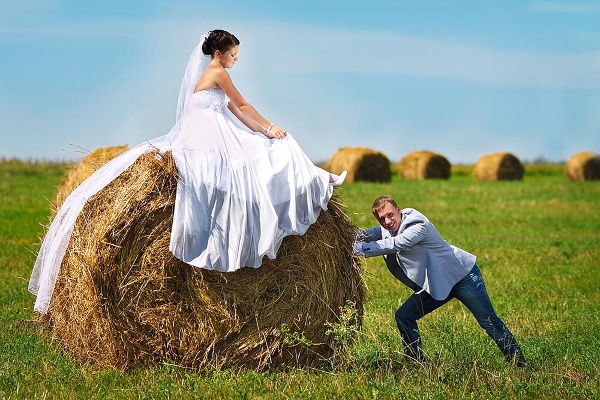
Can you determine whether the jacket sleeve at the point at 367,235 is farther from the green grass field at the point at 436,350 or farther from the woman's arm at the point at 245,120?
the woman's arm at the point at 245,120

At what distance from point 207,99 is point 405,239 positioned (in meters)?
2.10

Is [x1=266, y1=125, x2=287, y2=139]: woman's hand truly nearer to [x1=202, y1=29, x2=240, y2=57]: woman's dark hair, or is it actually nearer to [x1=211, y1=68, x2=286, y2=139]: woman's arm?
[x1=211, y1=68, x2=286, y2=139]: woman's arm

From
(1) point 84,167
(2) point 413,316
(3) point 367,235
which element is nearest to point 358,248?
(3) point 367,235

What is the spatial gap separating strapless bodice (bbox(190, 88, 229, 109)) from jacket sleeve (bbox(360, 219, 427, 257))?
186 cm

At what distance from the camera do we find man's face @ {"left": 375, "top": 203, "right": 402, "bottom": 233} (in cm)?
820

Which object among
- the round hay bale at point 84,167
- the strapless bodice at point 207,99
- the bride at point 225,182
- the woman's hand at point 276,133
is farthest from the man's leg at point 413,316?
the round hay bale at point 84,167

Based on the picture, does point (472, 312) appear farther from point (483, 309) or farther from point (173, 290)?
point (173, 290)

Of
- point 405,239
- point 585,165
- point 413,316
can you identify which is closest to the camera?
point 405,239

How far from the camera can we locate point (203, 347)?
799 centimetres

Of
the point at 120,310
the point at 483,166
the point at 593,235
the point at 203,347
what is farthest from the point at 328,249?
the point at 483,166

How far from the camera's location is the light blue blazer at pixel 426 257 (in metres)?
8.13

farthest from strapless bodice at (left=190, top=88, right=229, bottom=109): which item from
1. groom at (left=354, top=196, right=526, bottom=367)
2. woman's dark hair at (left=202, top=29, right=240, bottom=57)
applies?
groom at (left=354, top=196, right=526, bottom=367)

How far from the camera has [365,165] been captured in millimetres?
36031

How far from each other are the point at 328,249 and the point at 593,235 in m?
13.3
